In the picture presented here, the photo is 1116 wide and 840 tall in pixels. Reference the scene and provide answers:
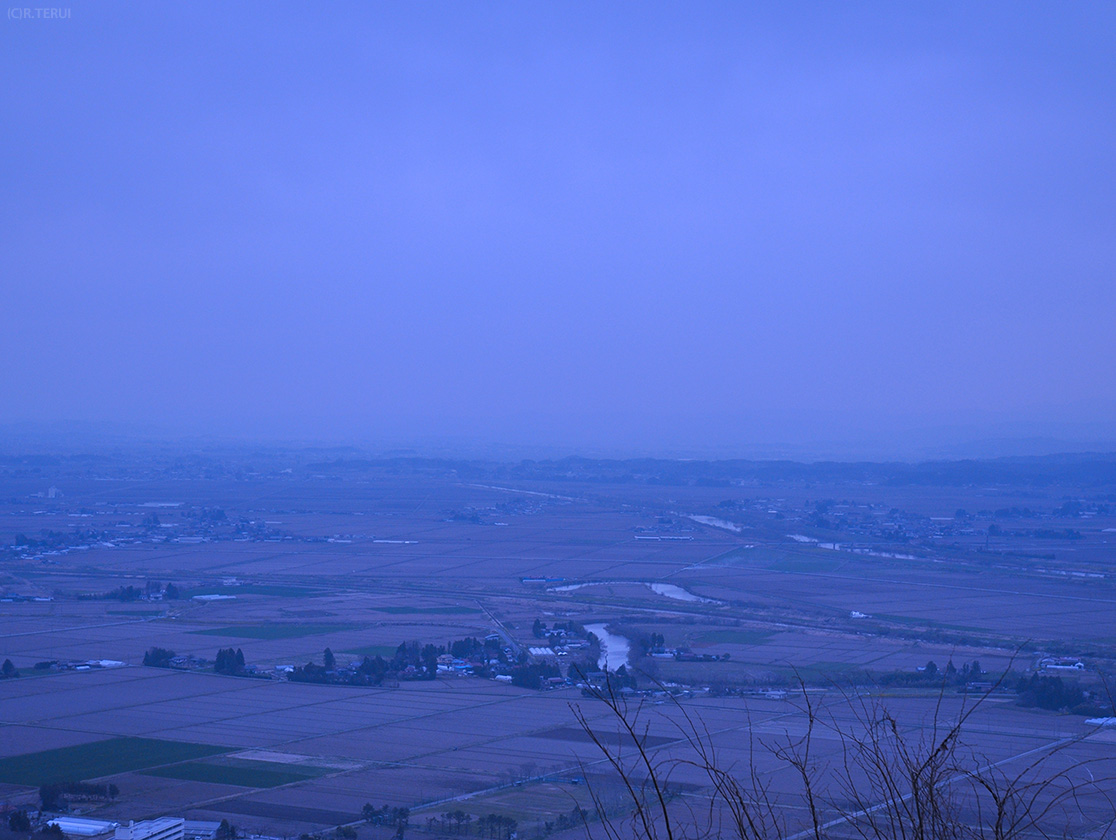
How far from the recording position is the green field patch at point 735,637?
596 inches

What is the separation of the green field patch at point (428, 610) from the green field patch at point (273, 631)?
1.74 metres

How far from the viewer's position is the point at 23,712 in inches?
404

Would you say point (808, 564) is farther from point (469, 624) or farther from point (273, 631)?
point (273, 631)

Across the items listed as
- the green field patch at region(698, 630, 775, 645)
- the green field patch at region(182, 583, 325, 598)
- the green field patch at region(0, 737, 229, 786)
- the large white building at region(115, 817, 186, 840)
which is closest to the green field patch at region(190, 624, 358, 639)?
the green field patch at region(182, 583, 325, 598)

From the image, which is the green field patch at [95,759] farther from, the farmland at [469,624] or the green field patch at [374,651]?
the green field patch at [374,651]

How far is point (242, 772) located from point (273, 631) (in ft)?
27.1

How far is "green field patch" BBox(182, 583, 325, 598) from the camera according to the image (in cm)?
2039

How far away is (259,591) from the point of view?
68.5ft

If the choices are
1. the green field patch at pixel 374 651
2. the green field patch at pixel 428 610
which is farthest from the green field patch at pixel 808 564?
the green field patch at pixel 374 651

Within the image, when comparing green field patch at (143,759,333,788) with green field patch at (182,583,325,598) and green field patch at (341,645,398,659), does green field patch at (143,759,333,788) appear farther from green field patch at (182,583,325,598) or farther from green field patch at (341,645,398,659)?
green field patch at (182,583,325,598)

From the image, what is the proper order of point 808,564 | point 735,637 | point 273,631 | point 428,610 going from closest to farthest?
point 735,637 → point 273,631 → point 428,610 → point 808,564

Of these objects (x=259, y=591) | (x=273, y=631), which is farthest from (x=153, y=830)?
(x=259, y=591)

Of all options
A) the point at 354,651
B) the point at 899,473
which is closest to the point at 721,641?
the point at 354,651

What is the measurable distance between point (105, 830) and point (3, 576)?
18458mm
